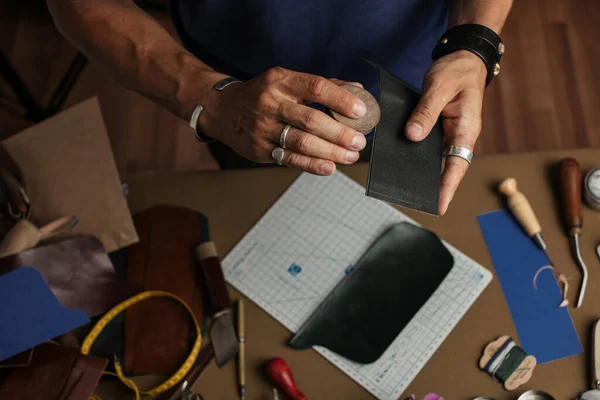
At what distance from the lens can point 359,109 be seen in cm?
73

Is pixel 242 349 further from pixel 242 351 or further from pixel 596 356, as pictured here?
pixel 596 356

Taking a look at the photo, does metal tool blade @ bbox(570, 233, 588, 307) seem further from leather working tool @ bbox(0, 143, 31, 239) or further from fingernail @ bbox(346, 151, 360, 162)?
leather working tool @ bbox(0, 143, 31, 239)

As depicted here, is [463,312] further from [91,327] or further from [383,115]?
[91,327]

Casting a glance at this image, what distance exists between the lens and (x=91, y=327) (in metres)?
0.97

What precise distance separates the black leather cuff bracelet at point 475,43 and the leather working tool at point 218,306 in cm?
54

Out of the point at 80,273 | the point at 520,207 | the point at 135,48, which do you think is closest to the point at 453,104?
the point at 520,207

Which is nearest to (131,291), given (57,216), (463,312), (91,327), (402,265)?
(91,327)

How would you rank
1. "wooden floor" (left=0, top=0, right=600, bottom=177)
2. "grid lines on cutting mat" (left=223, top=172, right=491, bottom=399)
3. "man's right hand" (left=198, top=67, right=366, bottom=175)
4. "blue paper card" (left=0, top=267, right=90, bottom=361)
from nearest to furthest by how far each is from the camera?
"man's right hand" (left=198, top=67, right=366, bottom=175) → "blue paper card" (left=0, top=267, right=90, bottom=361) → "grid lines on cutting mat" (left=223, top=172, right=491, bottom=399) → "wooden floor" (left=0, top=0, right=600, bottom=177)

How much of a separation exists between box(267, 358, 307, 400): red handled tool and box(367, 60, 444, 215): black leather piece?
0.37 metres

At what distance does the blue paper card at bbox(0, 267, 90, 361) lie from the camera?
0.84 m

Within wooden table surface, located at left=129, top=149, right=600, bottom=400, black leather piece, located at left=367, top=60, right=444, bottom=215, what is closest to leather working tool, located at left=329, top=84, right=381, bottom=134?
black leather piece, located at left=367, top=60, right=444, bottom=215

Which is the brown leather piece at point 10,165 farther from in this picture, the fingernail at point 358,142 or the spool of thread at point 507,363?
the spool of thread at point 507,363

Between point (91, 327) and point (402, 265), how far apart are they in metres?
0.57

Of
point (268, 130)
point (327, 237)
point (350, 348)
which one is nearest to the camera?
point (268, 130)
